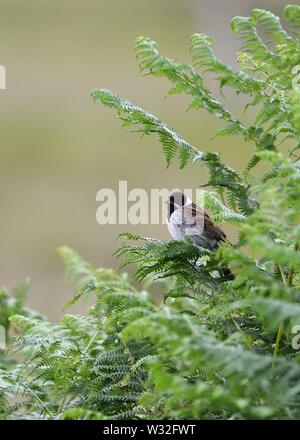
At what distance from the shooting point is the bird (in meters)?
4.40

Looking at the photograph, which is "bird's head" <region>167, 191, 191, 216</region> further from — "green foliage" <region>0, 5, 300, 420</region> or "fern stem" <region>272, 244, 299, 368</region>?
"fern stem" <region>272, 244, 299, 368</region>

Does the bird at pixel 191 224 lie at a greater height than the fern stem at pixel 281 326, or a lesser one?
greater

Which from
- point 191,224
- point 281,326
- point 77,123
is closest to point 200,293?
point 281,326

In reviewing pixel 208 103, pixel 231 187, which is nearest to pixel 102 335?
pixel 231 187

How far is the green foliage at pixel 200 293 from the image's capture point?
7.60 feet

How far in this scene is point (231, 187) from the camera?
2.98 metres

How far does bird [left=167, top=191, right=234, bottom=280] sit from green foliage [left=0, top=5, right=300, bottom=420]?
3.85 ft

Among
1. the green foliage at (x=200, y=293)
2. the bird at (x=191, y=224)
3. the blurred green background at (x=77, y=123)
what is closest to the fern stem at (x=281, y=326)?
the green foliage at (x=200, y=293)

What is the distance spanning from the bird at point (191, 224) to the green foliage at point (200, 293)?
1175mm

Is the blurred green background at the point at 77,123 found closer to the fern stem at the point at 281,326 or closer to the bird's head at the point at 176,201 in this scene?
the bird's head at the point at 176,201

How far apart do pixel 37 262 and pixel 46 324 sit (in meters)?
9.56

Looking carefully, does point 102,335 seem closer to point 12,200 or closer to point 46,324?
point 46,324

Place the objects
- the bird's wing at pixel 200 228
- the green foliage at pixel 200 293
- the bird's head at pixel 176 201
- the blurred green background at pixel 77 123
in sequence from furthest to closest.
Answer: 1. the blurred green background at pixel 77 123
2. the bird's head at pixel 176 201
3. the bird's wing at pixel 200 228
4. the green foliage at pixel 200 293

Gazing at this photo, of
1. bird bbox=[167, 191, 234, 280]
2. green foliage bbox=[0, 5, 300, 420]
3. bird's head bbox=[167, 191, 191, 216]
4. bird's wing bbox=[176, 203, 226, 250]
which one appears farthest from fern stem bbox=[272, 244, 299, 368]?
bird's head bbox=[167, 191, 191, 216]
